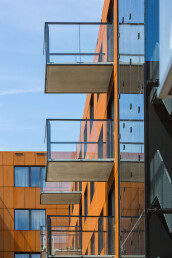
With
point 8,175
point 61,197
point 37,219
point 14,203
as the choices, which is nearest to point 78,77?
point 61,197

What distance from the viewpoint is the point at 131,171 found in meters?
Answer: 13.8

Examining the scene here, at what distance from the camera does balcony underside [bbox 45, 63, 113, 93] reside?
19266 mm

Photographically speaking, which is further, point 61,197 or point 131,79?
point 61,197

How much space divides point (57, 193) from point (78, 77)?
→ 13.5 m

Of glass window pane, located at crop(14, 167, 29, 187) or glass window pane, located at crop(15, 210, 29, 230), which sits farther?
glass window pane, located at crop(14, 167, 29, 187)

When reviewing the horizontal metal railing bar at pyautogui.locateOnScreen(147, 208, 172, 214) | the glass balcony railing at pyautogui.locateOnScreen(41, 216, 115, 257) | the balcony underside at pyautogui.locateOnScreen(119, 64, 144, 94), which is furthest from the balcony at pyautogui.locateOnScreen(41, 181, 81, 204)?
the horizontal metal railing bar at pyautogui.locateOnScreen(147, 208, 172, 214)

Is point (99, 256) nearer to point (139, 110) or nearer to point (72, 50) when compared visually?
point (72, 50)

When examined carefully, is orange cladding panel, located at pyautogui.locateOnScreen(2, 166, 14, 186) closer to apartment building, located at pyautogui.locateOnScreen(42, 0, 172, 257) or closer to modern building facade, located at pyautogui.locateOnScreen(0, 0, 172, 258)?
modern building facade, located at pyautogui.locateOnScreen(0, 0, 172, 258)

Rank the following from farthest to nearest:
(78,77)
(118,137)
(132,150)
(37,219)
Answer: (37,219) → (78,77) → (118,137) → (132,150)

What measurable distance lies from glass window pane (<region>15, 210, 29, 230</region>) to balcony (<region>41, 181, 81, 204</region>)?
12.0m

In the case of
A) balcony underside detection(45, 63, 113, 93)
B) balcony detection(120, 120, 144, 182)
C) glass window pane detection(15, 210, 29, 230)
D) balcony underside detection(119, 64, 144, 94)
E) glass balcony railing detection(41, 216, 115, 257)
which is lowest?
glass balcony railing detection(41, 216, 115, 257)

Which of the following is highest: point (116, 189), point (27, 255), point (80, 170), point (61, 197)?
point (61, 197)

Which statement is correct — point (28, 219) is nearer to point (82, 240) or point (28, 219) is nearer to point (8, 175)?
point (8, 175)

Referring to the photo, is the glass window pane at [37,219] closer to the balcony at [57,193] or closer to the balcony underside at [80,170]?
the balcony at [57,193]
